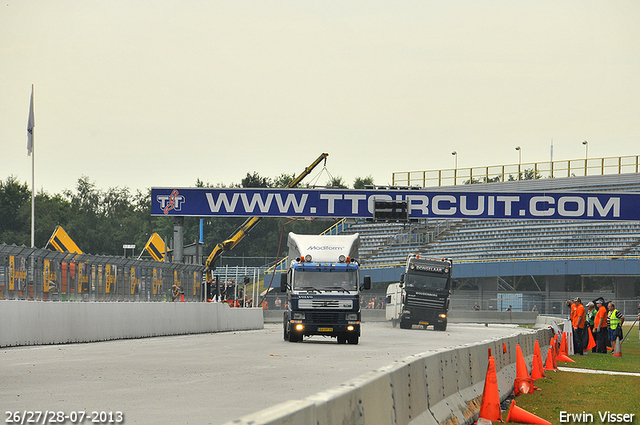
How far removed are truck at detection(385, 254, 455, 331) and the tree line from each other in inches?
2273

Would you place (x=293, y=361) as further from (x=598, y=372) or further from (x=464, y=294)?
(x=464, y=294)

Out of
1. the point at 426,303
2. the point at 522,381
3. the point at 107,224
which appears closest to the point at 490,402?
the point at 522,381

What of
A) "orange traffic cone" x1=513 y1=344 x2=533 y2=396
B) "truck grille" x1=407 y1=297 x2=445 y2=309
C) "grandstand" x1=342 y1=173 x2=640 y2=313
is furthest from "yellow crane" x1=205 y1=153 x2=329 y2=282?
"orange traffic cone" x1=513 y1=344 x2=533 y2=396

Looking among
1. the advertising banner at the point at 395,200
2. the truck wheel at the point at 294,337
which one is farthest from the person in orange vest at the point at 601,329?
the advertising banner at the point at 395,200

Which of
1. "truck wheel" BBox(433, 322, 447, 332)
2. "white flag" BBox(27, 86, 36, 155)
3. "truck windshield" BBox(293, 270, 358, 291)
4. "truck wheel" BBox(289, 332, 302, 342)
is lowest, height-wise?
"truck wheel" BBox(433, 322, 447, 332)

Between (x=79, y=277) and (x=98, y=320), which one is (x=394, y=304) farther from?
(x=79, y=277)

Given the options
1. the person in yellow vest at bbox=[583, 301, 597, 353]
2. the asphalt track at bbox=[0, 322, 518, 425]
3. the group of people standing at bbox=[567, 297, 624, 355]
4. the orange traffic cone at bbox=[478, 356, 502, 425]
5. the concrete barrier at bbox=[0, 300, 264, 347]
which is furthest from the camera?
the person in yellow vest at bbox=[583, 301, 597, 353]

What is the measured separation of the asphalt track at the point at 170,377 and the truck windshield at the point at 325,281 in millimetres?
2901

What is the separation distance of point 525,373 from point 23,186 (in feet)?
350

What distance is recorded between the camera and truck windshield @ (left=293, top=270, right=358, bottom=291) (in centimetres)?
2527

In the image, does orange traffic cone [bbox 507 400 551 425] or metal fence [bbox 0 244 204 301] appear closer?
orange traffic cone [bbox 507 400 551 425]

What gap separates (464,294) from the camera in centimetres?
6419

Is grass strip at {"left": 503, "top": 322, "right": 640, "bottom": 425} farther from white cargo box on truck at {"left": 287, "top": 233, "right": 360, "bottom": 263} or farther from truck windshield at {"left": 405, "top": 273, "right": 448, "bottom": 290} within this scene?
truck windshield at {"left": 405, "top": 273, "right": 448, "bottom": 290}

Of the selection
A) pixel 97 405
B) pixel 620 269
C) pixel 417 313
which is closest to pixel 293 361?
pixel 97 405
